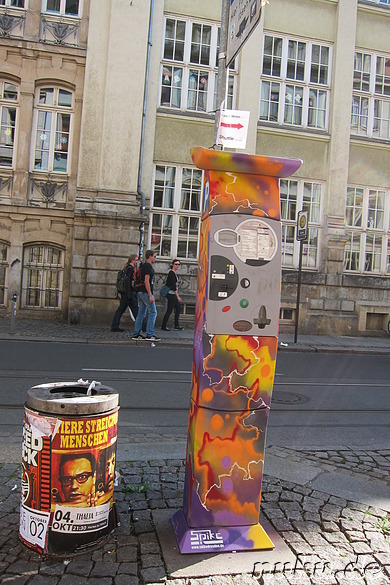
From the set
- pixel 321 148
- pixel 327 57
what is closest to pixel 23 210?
pixel 321 148

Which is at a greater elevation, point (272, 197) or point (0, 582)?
point (272, 197)

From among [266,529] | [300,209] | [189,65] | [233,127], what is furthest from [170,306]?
[266,529]

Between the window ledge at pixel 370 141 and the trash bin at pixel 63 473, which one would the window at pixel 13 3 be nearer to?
the window ledge at pixel 370 141

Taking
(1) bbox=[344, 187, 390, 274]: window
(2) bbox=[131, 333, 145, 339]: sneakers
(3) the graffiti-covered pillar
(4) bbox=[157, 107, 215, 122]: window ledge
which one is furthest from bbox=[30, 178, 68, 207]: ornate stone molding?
(3) the graffiti-covered pillar

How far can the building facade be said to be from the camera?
14625 millimetres

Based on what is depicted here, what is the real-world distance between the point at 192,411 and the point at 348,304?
13.9 meters

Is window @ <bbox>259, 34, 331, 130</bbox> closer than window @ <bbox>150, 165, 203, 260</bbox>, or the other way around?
window @ <bbox>150, 165, 203, 260</bbox>

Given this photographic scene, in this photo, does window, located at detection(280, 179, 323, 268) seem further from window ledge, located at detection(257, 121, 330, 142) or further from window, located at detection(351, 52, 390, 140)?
window, located at detection(351, 52, 390, 140)

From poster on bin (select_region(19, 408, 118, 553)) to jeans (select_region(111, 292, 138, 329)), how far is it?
10.2 metres

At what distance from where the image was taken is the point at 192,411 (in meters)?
3.15

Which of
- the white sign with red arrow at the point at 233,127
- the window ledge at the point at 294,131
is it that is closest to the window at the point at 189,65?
the window ledge at the point at 294,131

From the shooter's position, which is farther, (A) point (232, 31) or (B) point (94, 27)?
(B) point (94, 27)

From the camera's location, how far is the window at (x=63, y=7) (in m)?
14.8

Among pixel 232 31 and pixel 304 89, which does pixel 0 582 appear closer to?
pixel 232 31
